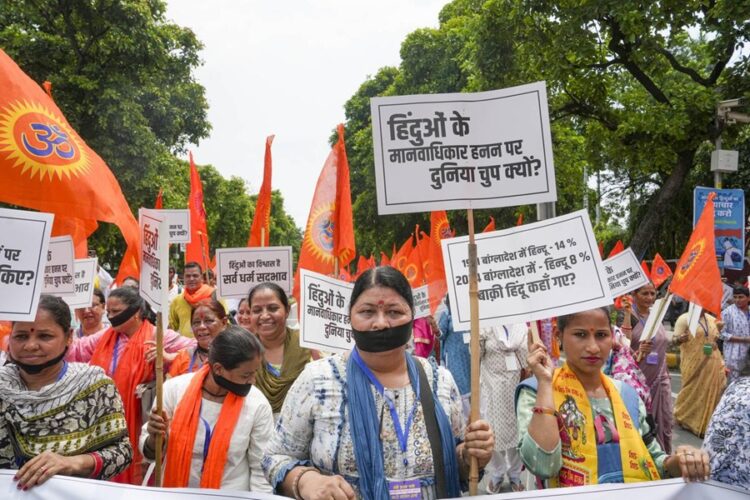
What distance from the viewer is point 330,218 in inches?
243

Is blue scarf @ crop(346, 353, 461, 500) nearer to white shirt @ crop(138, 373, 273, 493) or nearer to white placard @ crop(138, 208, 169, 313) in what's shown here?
white shirt @ crop(138, 373, 273, 493)

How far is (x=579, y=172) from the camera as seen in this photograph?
69.3ft

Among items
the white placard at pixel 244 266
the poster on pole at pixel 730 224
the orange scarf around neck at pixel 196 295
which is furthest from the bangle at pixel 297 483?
the poster on pole at pixel 730 224

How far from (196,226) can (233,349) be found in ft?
18.2

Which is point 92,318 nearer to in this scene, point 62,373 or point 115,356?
point 115,356

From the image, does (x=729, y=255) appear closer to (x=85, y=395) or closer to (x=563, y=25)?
(x=563, y=25)

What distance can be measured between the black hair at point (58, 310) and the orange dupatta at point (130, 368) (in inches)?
67.8

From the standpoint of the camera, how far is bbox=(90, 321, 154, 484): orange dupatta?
464 cm

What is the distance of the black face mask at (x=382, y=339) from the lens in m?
2.44

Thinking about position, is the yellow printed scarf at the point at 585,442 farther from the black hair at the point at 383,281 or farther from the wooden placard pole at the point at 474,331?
the black hair at the point at 383,281

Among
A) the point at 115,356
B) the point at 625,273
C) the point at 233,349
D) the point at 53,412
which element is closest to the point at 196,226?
the point at 115,356

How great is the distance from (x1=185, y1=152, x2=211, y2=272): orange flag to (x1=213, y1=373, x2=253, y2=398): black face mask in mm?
4938

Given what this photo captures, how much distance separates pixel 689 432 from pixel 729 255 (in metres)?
4.77

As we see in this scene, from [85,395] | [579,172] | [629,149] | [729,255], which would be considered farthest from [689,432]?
[579,172]
